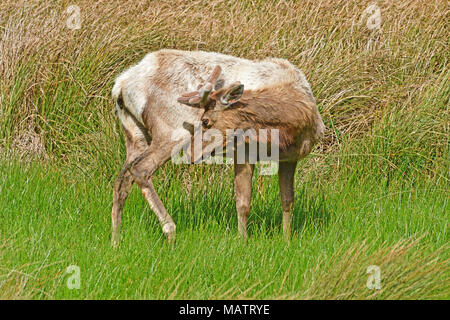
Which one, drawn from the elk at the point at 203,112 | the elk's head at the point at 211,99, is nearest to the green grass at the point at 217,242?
the elk at the point at 203,112

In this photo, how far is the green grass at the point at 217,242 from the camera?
14.9ft

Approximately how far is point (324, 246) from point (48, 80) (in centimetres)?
387

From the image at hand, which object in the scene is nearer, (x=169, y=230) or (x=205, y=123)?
(x=205, y=123)

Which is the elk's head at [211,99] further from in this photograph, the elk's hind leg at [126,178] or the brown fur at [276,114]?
the elk's hind leg at [126,178]

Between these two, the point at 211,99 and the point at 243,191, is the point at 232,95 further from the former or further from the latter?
the point at 243,191

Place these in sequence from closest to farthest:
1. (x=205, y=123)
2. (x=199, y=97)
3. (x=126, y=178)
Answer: (x=199, y=97) < (x=205, y=123) < (x=126, y=178)

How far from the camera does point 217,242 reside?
5.56 m

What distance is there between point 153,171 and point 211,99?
0.79 m

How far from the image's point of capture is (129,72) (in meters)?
5.97

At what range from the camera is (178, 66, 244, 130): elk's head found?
5.25 metres

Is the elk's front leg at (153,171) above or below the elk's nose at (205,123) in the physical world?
below
